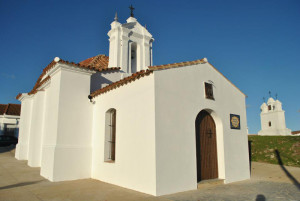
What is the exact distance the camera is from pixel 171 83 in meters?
6.61

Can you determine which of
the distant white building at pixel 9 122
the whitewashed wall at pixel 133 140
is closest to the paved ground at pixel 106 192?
the whitewashed wall at pixel 133 140

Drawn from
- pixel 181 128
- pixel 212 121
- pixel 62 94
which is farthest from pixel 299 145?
pixel 62 94

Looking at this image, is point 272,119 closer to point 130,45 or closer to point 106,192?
point 130,45

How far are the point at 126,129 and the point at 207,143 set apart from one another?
290 centimetres

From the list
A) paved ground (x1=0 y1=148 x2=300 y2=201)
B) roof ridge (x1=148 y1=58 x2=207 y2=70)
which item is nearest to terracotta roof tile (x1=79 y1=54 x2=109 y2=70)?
roof ridge (x1=148 y1=58 x2=207 y2=70)

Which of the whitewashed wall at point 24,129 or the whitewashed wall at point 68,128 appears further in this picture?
→ the whitewashed wall at point 24,129

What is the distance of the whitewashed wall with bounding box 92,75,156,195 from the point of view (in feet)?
19.7

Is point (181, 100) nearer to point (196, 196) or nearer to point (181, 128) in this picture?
point (181, 128)

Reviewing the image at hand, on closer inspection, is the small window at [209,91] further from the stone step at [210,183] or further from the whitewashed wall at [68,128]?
the whitewashed wall at [68,128]

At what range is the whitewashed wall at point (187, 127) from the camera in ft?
19.8

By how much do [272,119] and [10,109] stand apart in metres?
34.0

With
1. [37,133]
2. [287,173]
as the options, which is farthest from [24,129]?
[287,173]

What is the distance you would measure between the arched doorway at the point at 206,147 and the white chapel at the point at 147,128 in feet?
0.11

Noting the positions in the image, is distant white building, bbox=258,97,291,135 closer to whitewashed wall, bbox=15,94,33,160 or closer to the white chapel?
the white chapel
